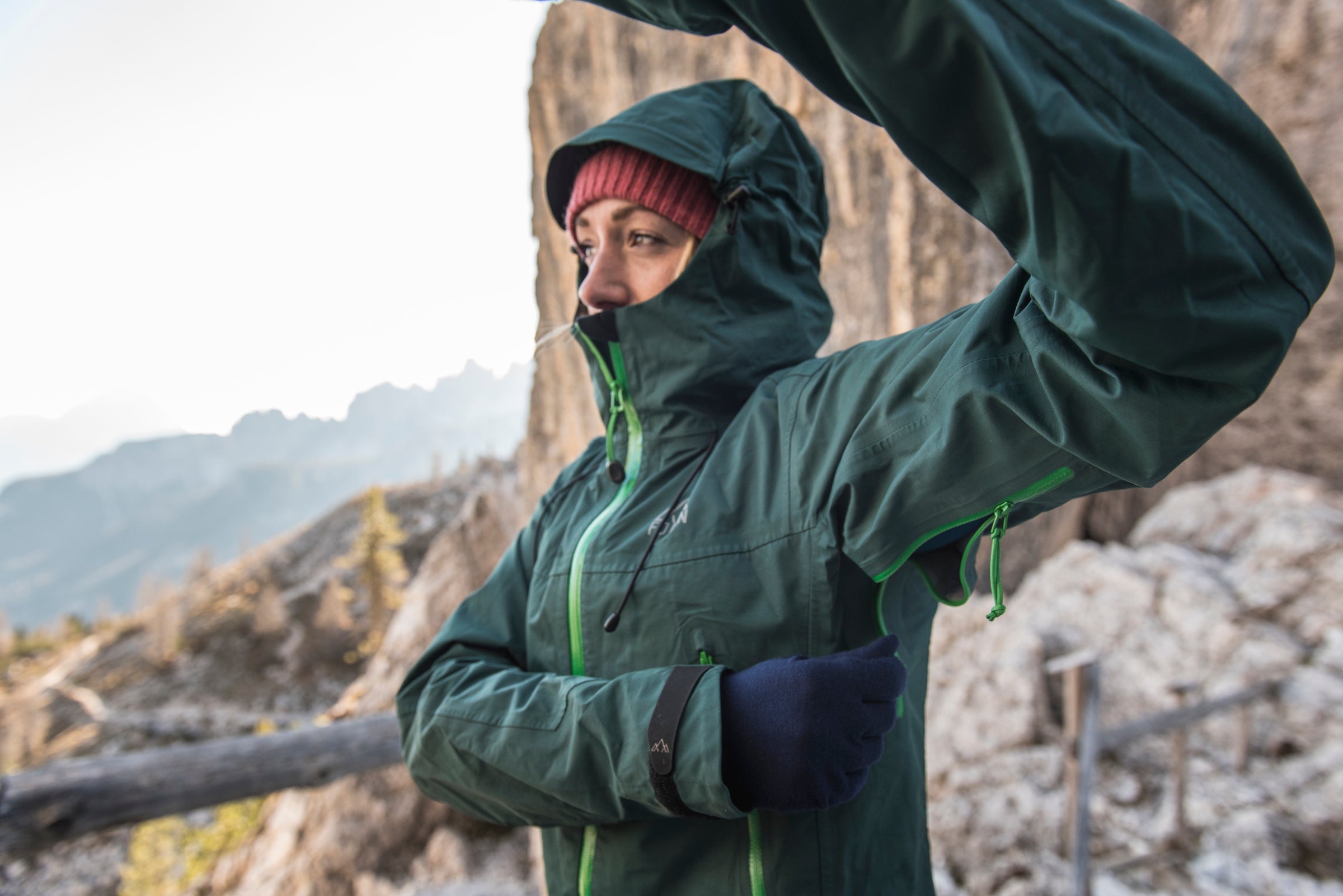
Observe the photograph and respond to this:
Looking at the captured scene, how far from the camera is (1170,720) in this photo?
14.6 ft

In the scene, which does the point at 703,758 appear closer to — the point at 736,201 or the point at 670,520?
the point at 670,520

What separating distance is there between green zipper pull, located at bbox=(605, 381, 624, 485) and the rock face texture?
463 centimetres

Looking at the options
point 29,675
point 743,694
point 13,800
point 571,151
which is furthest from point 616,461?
point 29,675

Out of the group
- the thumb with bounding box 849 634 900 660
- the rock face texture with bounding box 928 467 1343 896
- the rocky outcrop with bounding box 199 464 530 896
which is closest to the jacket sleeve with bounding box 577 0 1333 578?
the thumb with bounding box 849 634 900 660

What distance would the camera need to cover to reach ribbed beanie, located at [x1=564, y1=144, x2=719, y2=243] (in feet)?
4.71

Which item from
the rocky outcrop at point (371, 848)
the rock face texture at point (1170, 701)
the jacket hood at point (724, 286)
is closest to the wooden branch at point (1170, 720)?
the rock face texture at point (1170, 701)

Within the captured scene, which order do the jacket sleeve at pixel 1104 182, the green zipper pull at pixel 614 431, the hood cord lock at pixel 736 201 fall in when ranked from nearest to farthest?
the jacket sleeve at pixel 1104 182
the hood cord lock at pixel 736 201
the green zipper pull at pixel 614 431

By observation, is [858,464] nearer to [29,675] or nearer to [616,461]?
[616,461]

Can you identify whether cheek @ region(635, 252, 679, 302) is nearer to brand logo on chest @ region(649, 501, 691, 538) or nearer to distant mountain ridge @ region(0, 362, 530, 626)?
brand logo on chest @ region(649, 501, 691, 538)

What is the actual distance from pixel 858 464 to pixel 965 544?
261mm

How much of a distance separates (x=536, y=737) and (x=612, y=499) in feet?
1.64

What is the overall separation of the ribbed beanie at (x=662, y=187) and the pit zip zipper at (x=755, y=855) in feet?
3.09

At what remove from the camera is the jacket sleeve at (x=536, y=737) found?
3.17 ft

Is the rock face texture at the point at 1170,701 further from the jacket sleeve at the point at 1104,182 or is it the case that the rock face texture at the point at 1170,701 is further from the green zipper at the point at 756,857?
the jacket sleeve at the point at 1104,182
